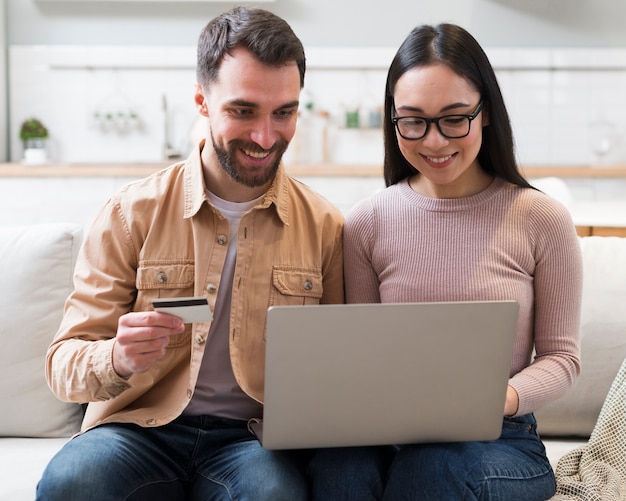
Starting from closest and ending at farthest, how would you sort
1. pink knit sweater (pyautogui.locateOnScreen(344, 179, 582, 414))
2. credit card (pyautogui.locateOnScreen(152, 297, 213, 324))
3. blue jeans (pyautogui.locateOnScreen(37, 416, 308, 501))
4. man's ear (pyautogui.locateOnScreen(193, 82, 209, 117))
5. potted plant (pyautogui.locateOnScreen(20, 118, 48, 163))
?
1. credit card (pyautogui.locateOnScreen(152, 297, 213, 324))
2. blue jeans (pyautogui.locateOnScreen(37, 416, 308, 501))
3. pink knit sweater (pyautogui.locateOnScreen(344, 179, 582, 414))
4. man's ear (pyautogui.locateOnScreen(193, 82, 209, 117))
5. potted plant (pyautogui.locateOnScreen(20, 118, 48, 163))

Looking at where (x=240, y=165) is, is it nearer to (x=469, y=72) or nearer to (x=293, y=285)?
(x=293, y=285)

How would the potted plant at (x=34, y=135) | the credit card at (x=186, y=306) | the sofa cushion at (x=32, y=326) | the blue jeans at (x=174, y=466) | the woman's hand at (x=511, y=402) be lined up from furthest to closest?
the potted plant at (x=34, y=135), the sofa cushion at (x=32, y=326), the woman's hand at (x=511, y=402), the blue jeans at (x=174, y=466), the credit card at (x=186, y=306)

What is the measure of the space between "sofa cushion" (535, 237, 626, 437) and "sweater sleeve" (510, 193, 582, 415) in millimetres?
309

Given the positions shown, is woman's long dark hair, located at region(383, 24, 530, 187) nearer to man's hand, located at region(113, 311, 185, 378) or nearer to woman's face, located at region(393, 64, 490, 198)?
woman's face, located at region(393, 64, 490, 198)

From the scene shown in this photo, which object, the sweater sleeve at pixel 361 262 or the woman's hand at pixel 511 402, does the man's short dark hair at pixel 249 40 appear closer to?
the sweater sleeve at pixel 361 262

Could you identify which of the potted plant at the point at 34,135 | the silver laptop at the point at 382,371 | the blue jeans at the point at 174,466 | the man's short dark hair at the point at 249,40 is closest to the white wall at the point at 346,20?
the potted plant at the point at 34,135

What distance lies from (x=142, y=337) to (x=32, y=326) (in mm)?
651

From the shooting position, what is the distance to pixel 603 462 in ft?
5.81

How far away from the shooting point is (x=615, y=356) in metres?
2.01

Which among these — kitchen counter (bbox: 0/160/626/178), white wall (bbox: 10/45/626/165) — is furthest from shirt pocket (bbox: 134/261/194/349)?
white wall (bbox: 10/45/626/165)

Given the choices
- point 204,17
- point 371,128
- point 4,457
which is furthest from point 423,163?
point 204,17

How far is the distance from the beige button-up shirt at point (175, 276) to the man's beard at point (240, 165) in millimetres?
52

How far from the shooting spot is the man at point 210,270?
1661 mm

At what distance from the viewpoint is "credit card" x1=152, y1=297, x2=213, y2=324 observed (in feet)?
4.46
